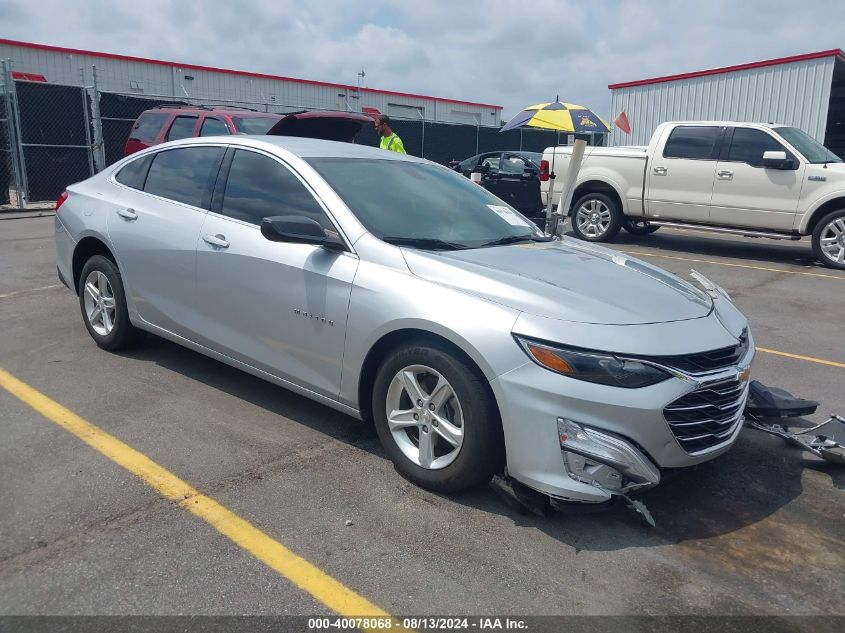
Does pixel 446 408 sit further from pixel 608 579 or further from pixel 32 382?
pixel 32 382

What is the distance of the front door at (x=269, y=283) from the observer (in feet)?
12.4

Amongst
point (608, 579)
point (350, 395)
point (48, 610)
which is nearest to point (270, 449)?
point (350, 395)

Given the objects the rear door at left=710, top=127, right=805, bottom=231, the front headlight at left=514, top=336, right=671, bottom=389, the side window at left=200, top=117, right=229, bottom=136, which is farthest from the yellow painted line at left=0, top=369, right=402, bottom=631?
the rear door at left=710, top=127, right=805, bottom=231

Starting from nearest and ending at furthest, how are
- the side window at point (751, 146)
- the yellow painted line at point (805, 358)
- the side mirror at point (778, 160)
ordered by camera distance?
the yellow painted line at point (805, 358), the side mirror at point (778, 160), the side window at point (751, 146)

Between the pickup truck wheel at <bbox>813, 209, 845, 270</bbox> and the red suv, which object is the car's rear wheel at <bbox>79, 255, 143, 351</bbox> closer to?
the red suv

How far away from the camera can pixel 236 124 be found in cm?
1067

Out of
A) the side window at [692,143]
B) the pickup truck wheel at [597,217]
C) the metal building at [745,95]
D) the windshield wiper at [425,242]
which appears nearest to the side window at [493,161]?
the pickup truck wheel at [597,217]

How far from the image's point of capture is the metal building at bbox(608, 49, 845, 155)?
1912 cm

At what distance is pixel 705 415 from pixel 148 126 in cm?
1122

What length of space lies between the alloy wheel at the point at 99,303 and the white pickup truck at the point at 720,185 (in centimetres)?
750

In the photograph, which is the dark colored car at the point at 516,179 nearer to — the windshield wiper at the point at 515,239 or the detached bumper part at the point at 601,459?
the windshield wiper at the point at 515,239

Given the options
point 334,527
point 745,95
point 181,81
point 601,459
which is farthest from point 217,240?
point 181,81

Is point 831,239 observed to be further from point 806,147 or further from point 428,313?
point 428,313

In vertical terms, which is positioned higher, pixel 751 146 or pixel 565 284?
pixel 751 146
